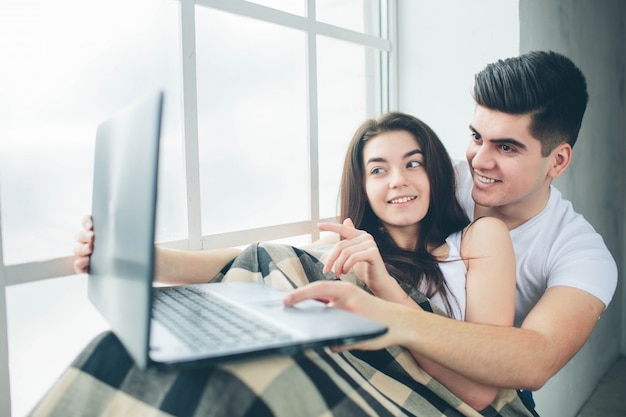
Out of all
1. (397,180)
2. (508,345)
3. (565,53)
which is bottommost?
(508,345)

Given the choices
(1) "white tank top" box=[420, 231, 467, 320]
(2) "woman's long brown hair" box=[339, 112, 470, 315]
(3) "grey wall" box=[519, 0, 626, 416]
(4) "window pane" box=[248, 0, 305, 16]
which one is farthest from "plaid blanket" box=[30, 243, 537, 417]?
(3) "grey wall" box=[519, 0, 626, 416]

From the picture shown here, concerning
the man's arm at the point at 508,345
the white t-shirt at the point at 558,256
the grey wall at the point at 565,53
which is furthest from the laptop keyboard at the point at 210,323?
the grey wall at the point at 565,53

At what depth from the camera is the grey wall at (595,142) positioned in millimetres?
1889

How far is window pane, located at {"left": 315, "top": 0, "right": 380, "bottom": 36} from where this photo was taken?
1.68 meters

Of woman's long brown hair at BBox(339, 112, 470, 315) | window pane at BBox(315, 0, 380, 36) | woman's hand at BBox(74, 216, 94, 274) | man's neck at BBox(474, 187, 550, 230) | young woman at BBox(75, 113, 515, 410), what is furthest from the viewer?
window pane at BBox(315, 0, 380, 36)

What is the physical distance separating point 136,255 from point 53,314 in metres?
0.69

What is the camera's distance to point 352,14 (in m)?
1.81

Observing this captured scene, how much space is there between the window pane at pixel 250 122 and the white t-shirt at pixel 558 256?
591 mm

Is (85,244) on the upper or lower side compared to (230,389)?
upper

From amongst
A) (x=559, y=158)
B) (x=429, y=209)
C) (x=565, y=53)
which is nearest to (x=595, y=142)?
(x=565, y=53)

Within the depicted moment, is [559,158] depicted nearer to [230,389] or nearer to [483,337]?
[483,337]

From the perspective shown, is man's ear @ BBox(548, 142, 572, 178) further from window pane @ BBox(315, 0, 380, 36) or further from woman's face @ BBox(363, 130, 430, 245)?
window pane @ BBox(315, 0, 380, 36)

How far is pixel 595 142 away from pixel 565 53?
0.55 m

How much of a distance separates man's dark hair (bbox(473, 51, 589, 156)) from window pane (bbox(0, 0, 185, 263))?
964 millimetres
